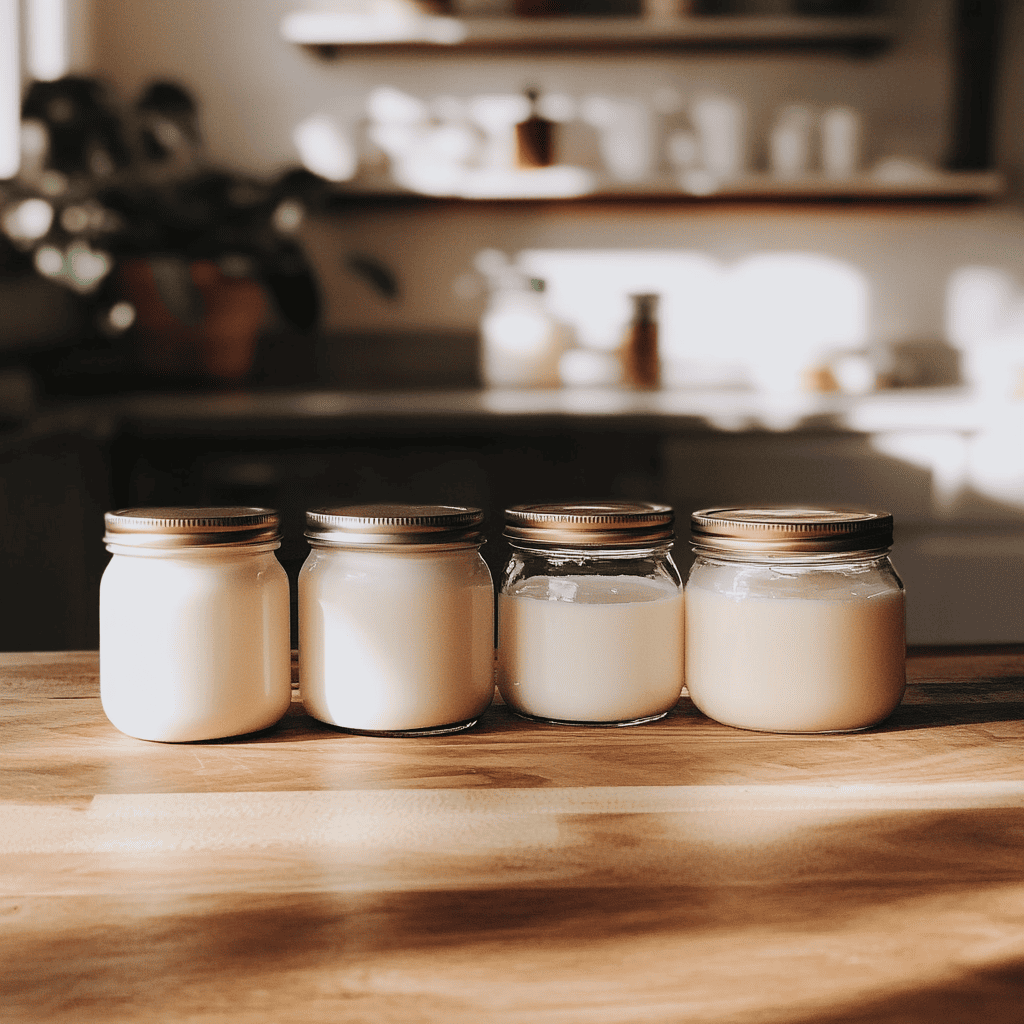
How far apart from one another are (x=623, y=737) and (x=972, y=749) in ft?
0.65

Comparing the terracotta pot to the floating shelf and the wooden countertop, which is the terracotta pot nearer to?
the floating shelf

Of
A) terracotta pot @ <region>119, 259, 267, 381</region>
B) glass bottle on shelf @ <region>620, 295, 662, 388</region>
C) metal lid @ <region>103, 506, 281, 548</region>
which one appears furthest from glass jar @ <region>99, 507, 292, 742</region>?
glass bottle on shelf @ <region>620, 295, 662, 388</region>

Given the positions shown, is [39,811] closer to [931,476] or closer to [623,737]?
[623,737]

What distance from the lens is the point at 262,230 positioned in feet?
9.61

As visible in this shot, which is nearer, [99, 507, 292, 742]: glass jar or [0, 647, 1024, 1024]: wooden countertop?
[0, 647, 1024, 1024]: wooden countertop

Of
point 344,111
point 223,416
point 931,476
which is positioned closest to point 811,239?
point 931,476

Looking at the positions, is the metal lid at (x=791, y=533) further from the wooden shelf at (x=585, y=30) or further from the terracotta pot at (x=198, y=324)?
the wooden shelf at (x=585, y=30)

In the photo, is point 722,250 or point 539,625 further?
point 722,250

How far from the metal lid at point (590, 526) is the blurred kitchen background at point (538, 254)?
1.63 metres

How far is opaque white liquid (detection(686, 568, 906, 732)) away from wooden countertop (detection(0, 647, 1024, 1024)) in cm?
2

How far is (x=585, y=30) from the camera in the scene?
9.86 feet

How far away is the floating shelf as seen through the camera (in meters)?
3.03

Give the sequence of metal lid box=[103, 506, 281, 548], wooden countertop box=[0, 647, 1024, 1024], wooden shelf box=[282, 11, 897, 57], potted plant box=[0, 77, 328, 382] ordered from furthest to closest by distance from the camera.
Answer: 1. wooden shelf box=[282, 11, 897, 57]
2. potted plant box=[0, 77, 328, 382]
3. metal lid box=[103, 506, 281, 548]
4. wooden countertop box=[0, 647, 1024, 1024]

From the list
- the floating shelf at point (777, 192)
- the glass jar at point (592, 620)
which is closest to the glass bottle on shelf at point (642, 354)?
the floating shelf at point (777, 192)
